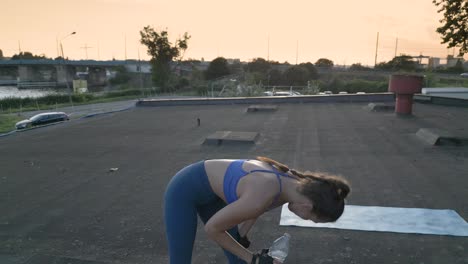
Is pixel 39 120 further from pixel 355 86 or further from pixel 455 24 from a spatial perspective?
pixel 355 86

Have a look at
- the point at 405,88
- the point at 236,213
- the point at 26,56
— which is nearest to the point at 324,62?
the point at 405,88

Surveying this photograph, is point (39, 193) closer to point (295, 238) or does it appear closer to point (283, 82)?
point (295, 238)

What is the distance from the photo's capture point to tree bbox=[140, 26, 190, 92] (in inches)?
2336

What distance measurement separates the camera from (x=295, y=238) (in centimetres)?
404

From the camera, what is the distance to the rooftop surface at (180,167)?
153 inches

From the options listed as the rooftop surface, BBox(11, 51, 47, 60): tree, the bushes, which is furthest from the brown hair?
BBox(11, 51, 47, 60): tree

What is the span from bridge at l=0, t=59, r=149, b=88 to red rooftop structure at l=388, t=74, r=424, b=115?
3120 inches

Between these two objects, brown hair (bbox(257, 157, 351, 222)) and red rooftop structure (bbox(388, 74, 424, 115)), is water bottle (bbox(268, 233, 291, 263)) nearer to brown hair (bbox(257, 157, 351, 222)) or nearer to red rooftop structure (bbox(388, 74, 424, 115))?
brown hair (bbox(257, 157, 351, 222))

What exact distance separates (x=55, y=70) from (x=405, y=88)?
10379 centimetres

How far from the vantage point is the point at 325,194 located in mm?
1929

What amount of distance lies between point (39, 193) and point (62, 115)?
1439 centimetres

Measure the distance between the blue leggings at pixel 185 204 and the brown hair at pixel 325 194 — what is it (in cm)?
69

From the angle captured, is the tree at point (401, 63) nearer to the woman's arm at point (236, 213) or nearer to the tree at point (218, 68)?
the tree at point (218, 68)

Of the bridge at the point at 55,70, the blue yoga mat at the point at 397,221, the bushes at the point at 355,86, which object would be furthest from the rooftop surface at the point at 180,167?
the bridge at the point at 55,70
